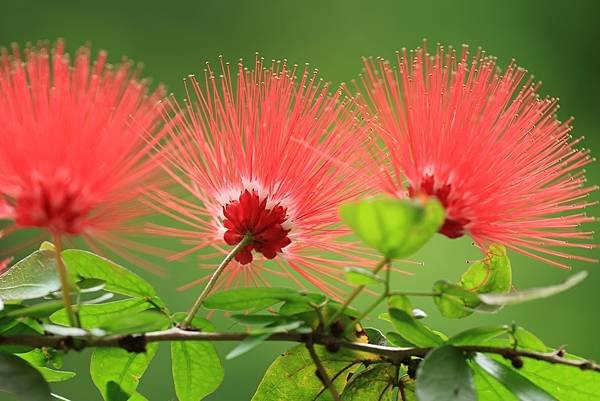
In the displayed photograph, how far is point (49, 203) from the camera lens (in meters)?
0.78

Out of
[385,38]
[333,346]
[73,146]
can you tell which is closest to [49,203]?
[73,146]

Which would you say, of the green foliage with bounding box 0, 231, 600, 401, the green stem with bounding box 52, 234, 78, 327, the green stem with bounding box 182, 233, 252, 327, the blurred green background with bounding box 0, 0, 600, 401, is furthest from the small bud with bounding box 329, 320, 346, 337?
the blurred green background with bounding box 0, 0, 600, 401

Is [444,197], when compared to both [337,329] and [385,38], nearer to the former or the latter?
[337,329]

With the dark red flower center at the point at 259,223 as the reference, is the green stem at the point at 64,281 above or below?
below

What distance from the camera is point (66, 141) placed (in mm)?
778

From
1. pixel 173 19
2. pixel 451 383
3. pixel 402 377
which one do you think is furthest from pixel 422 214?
pixel 173 19

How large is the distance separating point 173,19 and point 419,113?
216cm

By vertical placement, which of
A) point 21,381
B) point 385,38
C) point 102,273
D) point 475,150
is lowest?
point 21,381

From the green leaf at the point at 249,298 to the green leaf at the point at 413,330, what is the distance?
0.25 feet

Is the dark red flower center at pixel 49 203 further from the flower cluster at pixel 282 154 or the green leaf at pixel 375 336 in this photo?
the green leaf at pixel 375 336

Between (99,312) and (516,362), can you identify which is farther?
(99,312)

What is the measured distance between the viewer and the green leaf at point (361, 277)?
76 cm

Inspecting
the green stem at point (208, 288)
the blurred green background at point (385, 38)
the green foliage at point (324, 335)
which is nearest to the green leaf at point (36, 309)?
the green foliage at point (324, 335)

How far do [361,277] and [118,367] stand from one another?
0.29 m
